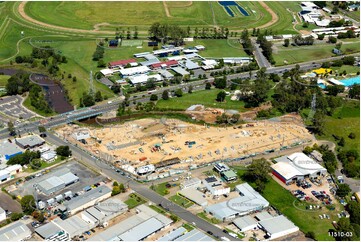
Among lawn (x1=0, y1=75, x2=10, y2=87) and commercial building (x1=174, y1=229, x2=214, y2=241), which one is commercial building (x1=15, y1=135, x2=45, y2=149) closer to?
lawn (x1=0, y1=75, x2=10, y2=87)

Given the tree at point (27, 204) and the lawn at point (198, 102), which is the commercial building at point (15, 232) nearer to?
the tree at point (27, 204)

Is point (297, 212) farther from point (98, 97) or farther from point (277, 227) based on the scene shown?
point (98, 97)

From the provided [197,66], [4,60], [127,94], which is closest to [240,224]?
[127,94]

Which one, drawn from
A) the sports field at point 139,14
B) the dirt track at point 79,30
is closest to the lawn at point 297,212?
the sports field at point 139,14

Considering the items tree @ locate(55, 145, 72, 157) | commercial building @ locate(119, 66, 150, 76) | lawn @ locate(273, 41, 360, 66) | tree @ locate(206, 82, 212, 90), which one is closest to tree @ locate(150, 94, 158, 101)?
tree @ locate(206, 82, 212, 90)

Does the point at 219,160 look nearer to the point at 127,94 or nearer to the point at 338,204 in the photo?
the point at 338,204

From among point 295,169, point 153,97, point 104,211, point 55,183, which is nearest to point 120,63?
point 153,97
